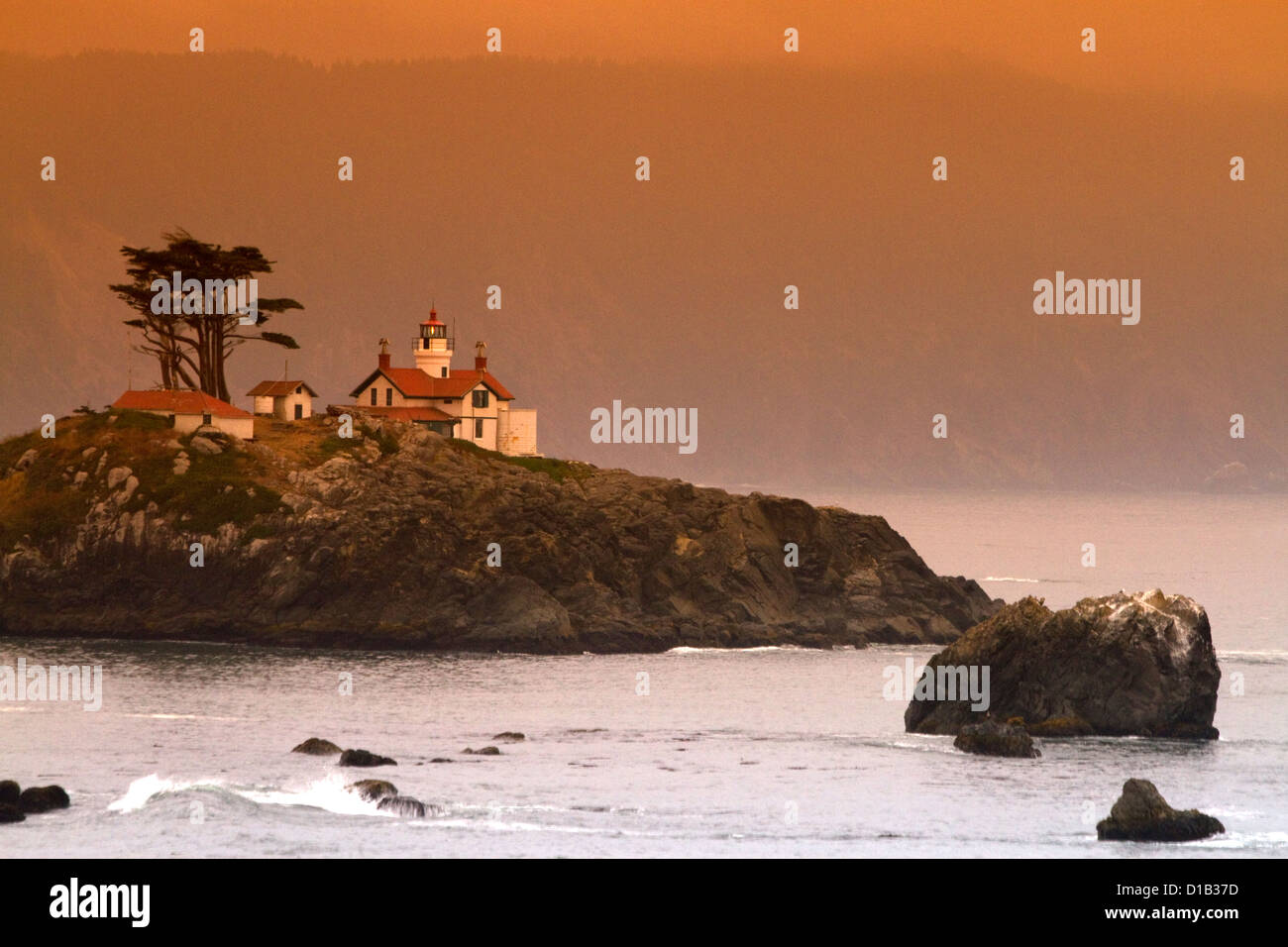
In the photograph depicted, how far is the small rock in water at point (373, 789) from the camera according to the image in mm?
51938

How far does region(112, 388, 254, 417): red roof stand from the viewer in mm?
105125

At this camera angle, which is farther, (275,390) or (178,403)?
(275,390)

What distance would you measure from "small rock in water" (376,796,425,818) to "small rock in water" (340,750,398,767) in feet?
23.3

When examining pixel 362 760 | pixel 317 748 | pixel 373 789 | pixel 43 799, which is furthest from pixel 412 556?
pixel 43 799

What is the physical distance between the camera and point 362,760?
5866cm

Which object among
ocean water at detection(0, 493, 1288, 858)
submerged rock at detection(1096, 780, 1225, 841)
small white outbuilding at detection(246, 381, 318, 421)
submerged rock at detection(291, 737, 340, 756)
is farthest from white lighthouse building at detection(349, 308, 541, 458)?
submerged rock at detection(1096, 780, 1225, 841)

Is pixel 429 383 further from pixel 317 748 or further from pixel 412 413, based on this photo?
pixel 317 748

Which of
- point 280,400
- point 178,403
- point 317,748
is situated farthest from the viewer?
point 280,400

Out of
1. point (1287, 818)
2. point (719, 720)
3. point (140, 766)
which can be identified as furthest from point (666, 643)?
point (1287, 818)

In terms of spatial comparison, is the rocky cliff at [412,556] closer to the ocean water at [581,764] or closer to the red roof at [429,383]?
the ocean water at [581,764]

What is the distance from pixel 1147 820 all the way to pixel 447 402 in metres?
75.3

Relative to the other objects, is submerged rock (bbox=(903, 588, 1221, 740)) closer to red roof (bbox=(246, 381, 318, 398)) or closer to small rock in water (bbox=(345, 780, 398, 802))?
small rock in water (bbox=(345, 780, 398, 802))

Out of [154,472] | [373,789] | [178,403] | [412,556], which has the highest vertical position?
[178,403]
